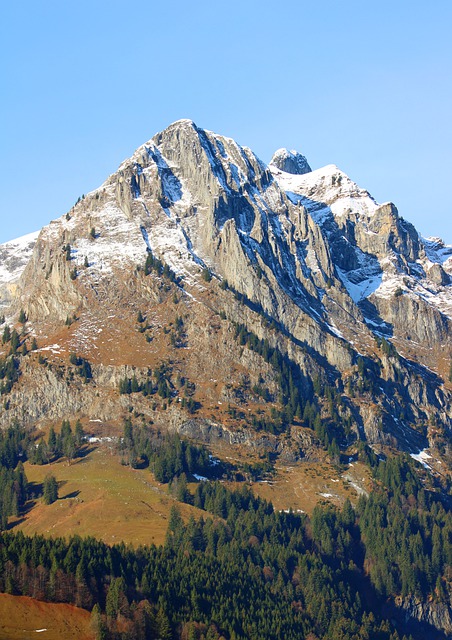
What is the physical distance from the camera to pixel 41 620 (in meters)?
184

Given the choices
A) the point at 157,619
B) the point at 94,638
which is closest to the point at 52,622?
the point at 94,638

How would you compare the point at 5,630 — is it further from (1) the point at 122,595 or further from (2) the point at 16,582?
(1) the point at 122,595

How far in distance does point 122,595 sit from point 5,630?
97.7ft

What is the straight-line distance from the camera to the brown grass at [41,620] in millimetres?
177500

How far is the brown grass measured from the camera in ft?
582

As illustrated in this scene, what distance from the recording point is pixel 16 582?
625ft

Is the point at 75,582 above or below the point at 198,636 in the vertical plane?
above

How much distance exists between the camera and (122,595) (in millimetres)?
197000

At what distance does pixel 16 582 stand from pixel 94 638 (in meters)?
21.9

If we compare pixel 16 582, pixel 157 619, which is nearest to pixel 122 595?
pixel 157 619

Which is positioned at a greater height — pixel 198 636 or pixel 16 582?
pixel 16 582

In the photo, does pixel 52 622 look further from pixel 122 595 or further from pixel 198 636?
pixel 198 636

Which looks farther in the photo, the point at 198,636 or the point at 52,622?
the point at 198,636

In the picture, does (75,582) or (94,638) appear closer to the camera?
(94,638)
